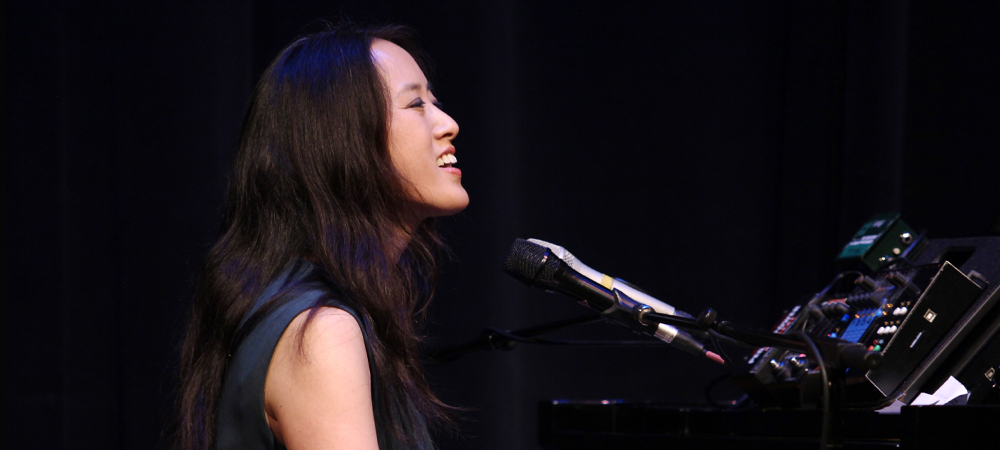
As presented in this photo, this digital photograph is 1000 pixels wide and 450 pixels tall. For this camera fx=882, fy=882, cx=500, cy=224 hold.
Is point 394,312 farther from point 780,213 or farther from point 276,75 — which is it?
point 780,213

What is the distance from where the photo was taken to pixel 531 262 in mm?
1107

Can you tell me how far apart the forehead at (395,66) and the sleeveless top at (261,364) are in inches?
13.1

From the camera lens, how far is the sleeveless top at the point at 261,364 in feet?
3.38

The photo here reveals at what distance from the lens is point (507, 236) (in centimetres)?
235

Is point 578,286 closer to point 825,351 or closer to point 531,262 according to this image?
point 531,262

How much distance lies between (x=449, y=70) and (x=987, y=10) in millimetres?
1387

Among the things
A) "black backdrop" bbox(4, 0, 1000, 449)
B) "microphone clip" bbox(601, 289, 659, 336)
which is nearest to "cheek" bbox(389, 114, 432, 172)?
"microphone clip" bbox(601, 289, 659, 336)

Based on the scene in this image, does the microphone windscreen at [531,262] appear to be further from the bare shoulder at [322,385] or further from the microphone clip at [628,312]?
the bare shoulder at [322,385]

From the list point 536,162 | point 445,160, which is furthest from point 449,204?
point 536,162

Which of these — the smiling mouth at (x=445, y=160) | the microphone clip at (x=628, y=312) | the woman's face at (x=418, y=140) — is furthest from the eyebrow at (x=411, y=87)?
the microphone clip at (x=628, y=312)

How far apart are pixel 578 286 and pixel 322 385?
0.32 metres

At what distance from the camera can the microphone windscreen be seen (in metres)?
1.09

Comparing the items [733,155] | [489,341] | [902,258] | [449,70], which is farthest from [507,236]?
[902,258]

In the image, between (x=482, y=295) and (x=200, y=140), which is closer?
(x=200, y=140)
